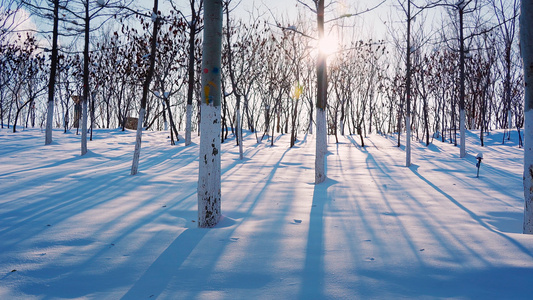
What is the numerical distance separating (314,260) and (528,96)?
3273 mm

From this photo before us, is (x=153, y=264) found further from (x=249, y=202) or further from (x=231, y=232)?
(x=249, y=202)

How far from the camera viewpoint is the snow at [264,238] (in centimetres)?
279

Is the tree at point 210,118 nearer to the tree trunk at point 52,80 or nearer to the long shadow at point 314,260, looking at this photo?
the long shadow at point 314,260

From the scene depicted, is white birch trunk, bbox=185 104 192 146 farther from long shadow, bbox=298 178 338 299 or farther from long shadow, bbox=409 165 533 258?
long shadow, bbox=298 178 338 299

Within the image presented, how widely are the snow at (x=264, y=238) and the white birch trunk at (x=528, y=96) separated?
17.7 inches

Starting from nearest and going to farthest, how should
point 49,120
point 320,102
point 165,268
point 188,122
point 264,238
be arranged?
point 165,268 < point 264,238 < point 320,102 < point 49,120 < point 188,122

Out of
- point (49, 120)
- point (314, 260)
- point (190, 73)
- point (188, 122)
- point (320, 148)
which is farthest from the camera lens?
point (188, 122)

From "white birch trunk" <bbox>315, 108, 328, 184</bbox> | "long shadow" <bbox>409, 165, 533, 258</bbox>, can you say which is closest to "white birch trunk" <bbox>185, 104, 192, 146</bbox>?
"white birch trunk" <bbox>315, 108, 328, 184</bbox>

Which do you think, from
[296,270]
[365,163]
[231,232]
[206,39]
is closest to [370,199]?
[231,232]

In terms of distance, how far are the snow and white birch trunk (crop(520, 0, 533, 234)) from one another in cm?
45

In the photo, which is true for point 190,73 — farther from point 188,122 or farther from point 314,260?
point 314,260

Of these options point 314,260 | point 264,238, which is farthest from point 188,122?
point 314,260

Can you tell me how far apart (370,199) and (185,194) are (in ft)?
12.1

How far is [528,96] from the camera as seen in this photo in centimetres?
402
